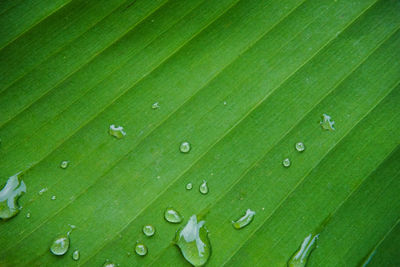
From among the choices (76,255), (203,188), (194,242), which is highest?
(203,188)

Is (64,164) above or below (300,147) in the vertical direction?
below

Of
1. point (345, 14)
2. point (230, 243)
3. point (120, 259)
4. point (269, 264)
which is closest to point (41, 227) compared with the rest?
point (120, 259)

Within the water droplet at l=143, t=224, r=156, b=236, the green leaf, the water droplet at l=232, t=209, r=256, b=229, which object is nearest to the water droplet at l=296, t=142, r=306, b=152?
the green leaf

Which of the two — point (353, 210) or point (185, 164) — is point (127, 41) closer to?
point (185, 164)

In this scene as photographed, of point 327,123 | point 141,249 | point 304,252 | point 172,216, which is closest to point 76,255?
point 141,249

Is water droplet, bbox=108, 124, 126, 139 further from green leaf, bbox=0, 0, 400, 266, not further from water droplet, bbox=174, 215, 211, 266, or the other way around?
water droplet, bbox=174, 215, 211, 266

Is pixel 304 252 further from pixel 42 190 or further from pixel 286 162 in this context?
pixel 42 190

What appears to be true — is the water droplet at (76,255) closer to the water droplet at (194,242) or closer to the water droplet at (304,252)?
the water droplet at (194,242)
